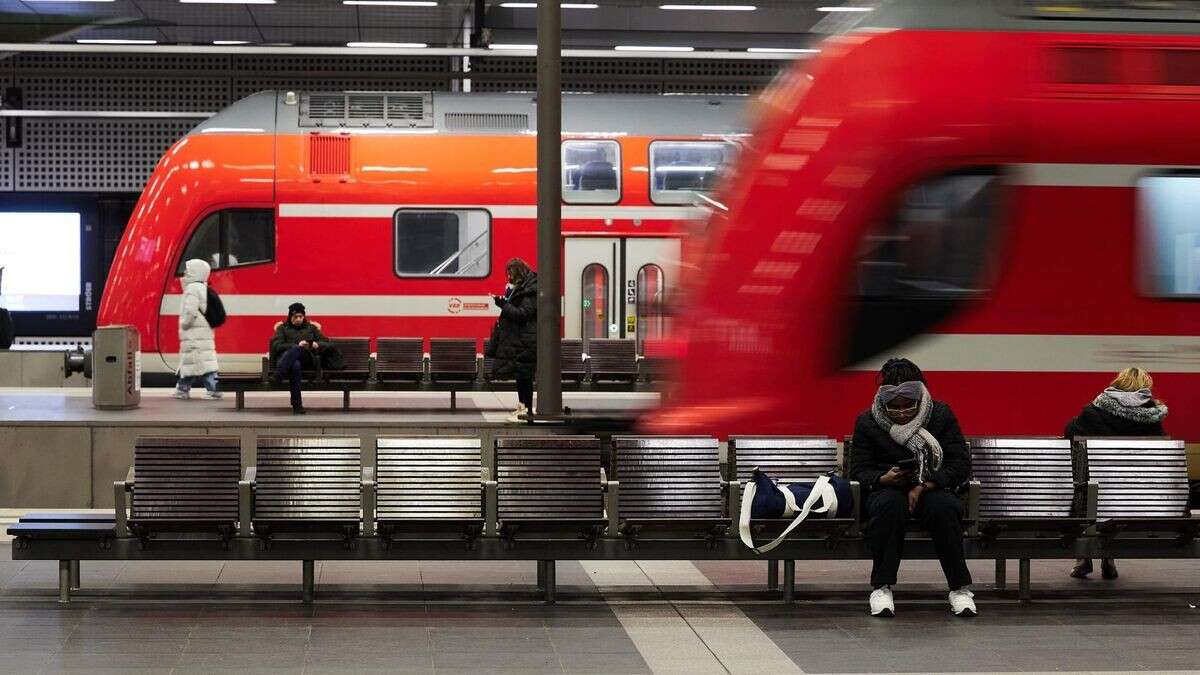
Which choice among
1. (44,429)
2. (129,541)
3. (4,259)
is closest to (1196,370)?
(129,541)

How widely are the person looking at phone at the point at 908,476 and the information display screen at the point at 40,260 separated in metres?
22.3

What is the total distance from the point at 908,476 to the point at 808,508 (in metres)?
0.55

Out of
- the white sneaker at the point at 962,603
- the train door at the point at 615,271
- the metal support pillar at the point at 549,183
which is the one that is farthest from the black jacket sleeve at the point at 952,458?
the train door at the point at 615,271

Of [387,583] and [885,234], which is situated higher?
[885,234]

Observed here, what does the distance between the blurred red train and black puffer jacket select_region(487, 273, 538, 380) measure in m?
4.16

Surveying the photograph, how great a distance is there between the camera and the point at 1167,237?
1015 centimetres

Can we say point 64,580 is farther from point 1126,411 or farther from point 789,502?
point 1126,411

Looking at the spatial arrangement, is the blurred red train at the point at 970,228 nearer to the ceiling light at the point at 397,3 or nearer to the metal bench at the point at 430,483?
the metal bench at the point at 430,483

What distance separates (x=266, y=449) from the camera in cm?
793

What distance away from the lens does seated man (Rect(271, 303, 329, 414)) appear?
14.9 meters

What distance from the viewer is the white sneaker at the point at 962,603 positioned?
7617 millimetres

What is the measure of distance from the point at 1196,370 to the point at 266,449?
6.32m

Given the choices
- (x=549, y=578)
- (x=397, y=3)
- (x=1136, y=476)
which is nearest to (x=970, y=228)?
(x=1136, y=476)

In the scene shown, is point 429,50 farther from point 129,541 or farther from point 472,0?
point 129,541
